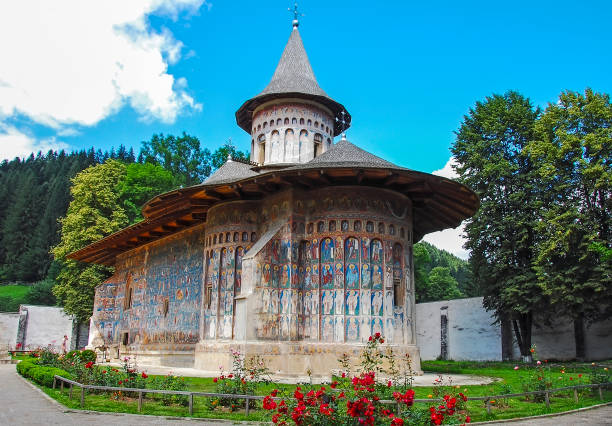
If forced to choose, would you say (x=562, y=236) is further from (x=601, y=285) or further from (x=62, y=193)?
(x=62, y=193)

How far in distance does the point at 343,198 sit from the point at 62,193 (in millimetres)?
58905

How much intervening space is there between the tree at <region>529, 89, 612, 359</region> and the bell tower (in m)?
8.91

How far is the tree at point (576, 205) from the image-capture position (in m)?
20.2

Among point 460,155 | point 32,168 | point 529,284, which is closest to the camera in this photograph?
point 529,284

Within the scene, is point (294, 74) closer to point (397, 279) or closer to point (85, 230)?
point (397, 279)

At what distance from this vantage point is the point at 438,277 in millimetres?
55656

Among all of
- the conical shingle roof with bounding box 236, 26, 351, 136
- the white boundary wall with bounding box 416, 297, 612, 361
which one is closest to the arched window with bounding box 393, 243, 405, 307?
the conical shingle roof with bounding box 236, 26, 351, 136

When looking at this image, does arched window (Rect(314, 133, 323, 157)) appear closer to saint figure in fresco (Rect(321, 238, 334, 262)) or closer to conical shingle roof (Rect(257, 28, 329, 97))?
conical shingle roof (Rect(257, 28, 329, 97))

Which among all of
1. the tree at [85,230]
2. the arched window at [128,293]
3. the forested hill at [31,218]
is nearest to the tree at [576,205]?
the arched window at [128,293]

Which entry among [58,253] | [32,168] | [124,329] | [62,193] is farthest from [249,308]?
[32,168]

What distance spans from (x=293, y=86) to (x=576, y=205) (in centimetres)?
1246

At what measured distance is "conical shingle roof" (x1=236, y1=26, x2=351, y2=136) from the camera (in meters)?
22.9

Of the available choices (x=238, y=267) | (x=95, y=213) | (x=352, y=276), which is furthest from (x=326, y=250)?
(x=95, y=213)

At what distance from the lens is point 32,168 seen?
8306 centimetres
